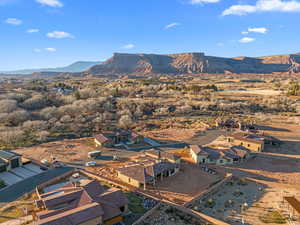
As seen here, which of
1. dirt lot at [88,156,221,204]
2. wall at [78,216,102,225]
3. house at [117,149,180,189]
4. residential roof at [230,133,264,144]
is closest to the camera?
wall at [78,216,102,225]

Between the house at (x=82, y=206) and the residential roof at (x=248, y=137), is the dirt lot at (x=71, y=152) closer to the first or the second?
the house at (x=82, y=206)

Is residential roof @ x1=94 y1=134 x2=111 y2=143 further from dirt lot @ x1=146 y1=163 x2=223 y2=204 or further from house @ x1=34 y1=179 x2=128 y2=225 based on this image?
house @ x1=34 y1=179 x2=128 y2=225

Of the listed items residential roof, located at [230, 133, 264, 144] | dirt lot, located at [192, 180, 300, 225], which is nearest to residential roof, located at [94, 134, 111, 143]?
dirt lot, located at [192, 180, 300, 225]

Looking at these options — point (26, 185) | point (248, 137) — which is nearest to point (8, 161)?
point (26, 185)

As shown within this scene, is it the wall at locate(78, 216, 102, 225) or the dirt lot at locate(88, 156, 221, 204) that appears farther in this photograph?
the dirt lot at locate(88, 156, 221, 204)

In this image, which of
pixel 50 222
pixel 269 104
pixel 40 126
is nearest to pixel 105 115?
A: pixel 40 126

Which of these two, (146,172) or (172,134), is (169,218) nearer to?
(146,172)
